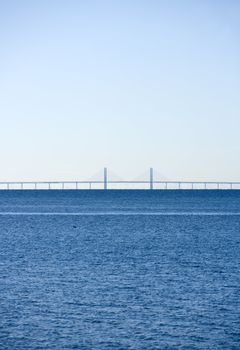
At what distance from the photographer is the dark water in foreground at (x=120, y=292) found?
14.1ft

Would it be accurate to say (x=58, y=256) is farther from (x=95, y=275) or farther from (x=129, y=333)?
(x=129, y=333)

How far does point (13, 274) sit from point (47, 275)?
454 millimetres

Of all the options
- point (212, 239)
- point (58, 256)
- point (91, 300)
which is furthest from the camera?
point (212, 239)

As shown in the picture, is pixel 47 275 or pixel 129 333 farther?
pixel 47 275

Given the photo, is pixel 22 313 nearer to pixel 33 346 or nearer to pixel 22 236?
pixel 33 346

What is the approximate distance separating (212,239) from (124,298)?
5.78 m

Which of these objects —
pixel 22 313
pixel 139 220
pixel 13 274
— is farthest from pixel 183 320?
pixel 139 220

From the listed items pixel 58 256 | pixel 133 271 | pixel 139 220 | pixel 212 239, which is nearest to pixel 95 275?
pixel 133 271

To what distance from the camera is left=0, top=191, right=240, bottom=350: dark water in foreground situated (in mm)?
4312

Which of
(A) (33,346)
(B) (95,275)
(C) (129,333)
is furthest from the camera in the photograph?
(B) (95,275)

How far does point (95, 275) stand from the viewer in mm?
6941

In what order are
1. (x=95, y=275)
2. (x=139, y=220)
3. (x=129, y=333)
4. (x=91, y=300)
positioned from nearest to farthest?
(x=129, y=333) → (x=91, y=300) → (x=95, y=275) → (x=139, y=220)

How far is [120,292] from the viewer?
589 cm

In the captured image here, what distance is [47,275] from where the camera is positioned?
274 inches
